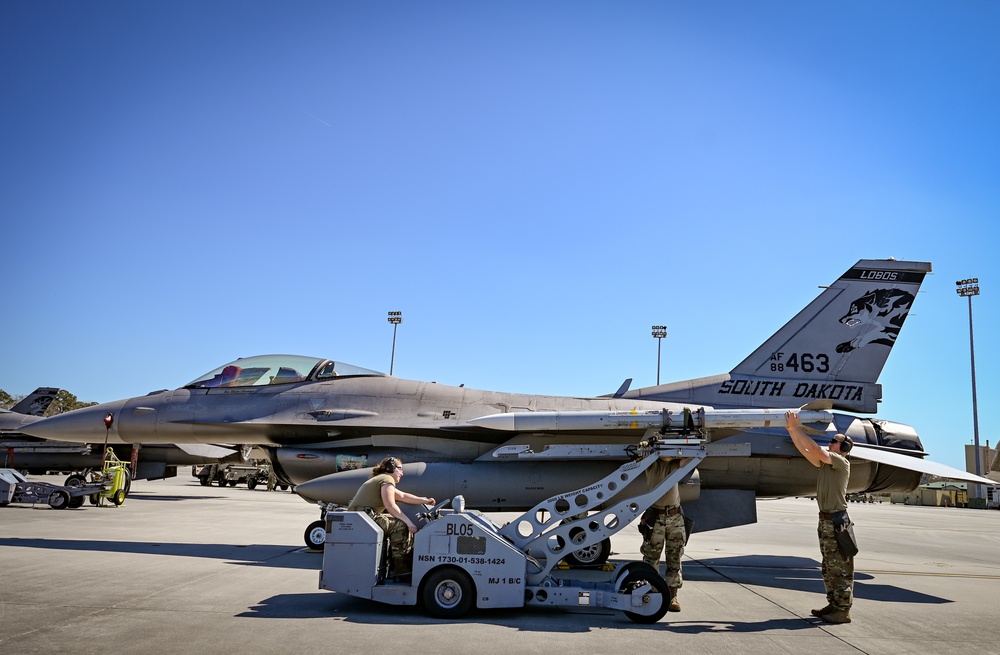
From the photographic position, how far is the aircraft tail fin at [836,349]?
12.1 meters

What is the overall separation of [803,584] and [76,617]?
8946 millimetres

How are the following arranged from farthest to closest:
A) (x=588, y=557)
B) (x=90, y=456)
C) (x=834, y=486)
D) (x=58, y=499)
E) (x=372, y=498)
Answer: (x=90, y=456), (x=58, y=499), (x=588, y=557), (x=372, y=498), (x=834, y=486)

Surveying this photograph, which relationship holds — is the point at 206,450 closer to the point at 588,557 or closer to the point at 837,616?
the point at 588,557

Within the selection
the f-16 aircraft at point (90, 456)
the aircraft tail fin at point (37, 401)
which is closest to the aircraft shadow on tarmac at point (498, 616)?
the f-16 aircraft at point (90, 456)

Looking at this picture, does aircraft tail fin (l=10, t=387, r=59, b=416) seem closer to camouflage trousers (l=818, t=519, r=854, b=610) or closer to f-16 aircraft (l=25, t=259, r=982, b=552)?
f-16 aircraft (l=25, t=259, r=982, b=552)

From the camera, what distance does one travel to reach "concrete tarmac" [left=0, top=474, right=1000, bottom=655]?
5.41 m

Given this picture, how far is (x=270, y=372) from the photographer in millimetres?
12859

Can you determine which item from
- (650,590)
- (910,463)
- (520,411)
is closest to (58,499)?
(520,411)

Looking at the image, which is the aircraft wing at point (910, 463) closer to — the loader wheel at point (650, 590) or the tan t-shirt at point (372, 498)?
the loader wheel at point (650, 590)

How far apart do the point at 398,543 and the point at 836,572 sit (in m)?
4.43

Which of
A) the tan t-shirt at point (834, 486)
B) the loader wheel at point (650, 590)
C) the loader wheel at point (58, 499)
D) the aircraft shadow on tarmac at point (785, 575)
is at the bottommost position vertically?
the loader wheel at point (58, 499)

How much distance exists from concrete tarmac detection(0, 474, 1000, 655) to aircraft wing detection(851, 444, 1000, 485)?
1.58 meters

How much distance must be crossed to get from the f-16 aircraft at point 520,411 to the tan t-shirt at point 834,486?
3.31 meters

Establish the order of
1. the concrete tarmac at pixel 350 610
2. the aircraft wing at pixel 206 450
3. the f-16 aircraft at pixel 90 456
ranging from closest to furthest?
1. the concrete tarmac at pixel 350 610
2. the aircraft wing at pixel 206 450
3. the f-16 aircraft at pixel 90 456
